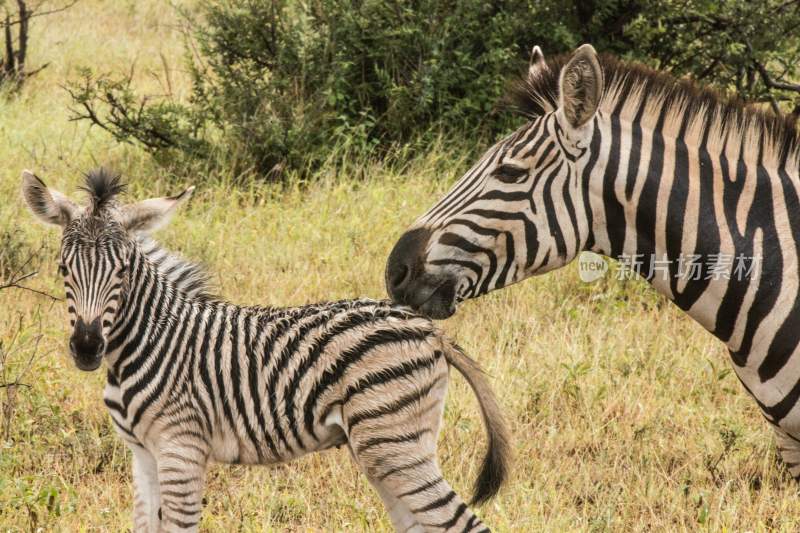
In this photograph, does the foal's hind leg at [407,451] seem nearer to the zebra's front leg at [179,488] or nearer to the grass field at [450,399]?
the zebra's front leg at [179,488]

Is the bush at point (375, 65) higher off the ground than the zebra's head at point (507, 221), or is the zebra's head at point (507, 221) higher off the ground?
the zebra's head at point (507, 221)

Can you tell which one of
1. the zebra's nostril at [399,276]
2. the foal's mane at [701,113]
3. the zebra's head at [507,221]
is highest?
the foal's mane at [701,113]

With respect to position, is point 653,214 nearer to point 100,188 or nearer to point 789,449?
point 789,449

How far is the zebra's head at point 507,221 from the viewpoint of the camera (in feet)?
13.9

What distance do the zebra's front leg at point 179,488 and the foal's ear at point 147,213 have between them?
975mm

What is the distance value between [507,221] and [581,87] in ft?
2.00

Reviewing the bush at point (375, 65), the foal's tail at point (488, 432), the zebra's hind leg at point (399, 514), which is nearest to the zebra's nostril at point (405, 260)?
the foal's tail at point (488, 432)

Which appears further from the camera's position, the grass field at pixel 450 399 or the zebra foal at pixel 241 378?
the grass field at pixel 450 399

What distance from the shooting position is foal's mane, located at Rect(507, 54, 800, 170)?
429 cm

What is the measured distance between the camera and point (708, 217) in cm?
425

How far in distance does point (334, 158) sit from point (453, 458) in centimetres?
437

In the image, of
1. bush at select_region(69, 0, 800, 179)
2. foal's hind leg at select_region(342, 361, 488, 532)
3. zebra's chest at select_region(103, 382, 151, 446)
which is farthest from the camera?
bush at select_region(69, 0, 800, 179)

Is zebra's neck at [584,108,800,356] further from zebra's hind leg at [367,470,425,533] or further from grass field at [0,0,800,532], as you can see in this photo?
zebra's hind leg at [367,470,425,533]

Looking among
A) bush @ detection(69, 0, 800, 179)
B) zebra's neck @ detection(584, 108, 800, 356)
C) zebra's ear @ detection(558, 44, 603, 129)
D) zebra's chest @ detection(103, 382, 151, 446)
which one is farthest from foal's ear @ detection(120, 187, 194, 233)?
bush @ detection(69, 0, 800, 179)
